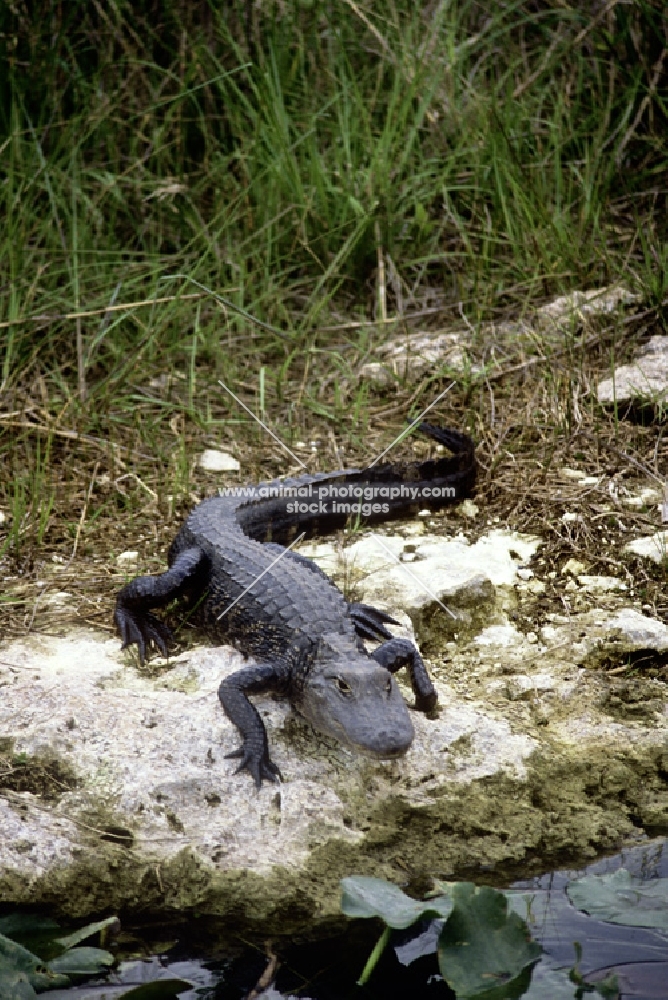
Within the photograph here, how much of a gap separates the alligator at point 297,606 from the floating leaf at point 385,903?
1.20ft

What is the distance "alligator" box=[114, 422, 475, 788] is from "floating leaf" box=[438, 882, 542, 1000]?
48 centimetres

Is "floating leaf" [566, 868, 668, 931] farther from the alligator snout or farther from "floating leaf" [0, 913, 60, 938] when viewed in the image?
"floating leaf" [0, 913, 60, 938]

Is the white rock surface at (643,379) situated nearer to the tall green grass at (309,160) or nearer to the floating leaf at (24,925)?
the tall green grass at (309,160)

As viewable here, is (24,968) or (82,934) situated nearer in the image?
(24,968)

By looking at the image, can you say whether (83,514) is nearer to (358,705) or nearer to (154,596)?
(154,596)

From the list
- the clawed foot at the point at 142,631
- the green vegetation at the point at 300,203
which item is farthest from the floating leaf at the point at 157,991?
the green vegetation at the point at 300,203

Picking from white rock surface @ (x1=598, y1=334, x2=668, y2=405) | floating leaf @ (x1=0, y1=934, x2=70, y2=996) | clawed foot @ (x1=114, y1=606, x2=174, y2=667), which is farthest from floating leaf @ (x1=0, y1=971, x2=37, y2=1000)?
white rock surface @ (x1=598, y1=334, x2=668, y2=405)

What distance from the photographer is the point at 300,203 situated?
4984mm

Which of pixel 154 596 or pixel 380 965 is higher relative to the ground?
pixel 380 965

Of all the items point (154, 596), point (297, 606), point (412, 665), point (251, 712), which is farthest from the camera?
point (154, 596)

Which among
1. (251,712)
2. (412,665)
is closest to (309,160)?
(412,665)

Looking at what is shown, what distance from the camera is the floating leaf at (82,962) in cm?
207

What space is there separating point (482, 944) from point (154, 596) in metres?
1.64

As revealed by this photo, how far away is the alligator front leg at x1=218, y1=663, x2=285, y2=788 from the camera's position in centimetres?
259
